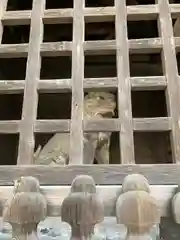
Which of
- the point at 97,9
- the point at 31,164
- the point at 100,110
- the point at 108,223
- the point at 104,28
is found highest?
the point at 104,28

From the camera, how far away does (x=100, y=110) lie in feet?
3.87

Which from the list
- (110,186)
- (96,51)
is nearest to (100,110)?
(96,51)

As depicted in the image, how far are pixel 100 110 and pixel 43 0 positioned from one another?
1.01 feet

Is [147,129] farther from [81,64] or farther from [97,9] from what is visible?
[97,9]

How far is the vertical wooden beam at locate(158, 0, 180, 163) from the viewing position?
894 mm

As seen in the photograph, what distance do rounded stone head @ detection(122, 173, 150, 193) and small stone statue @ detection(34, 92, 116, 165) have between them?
0.29 meters

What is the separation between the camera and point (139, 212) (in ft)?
2.40

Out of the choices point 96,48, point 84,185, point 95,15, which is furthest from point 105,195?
point 95,15

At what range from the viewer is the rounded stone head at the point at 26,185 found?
0.77m

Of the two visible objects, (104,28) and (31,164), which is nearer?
(31,164)

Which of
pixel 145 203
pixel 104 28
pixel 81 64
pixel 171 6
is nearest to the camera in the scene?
pixel 145 203

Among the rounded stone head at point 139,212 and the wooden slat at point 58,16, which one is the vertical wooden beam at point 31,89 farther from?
the rounded stone head at point 139,212

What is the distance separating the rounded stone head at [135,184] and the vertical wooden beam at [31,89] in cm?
20

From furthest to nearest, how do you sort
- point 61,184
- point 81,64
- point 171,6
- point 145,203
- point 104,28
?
point 104,28 → point 171,6 → point 81,64 → point 61,184 → point 145,203
